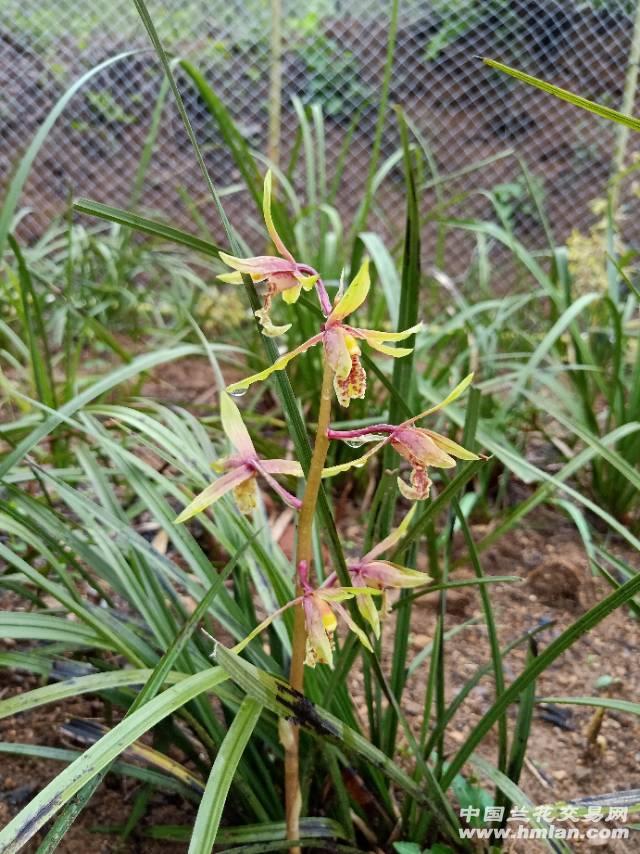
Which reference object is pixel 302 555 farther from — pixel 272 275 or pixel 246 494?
pixel 272 275

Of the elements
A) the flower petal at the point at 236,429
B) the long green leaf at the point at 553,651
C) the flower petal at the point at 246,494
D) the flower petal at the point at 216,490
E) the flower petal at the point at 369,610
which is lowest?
the long green leaf at the point at 553,651

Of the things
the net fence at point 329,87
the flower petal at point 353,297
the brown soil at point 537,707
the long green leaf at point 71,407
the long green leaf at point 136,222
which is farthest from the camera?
the net fence at point 329,87

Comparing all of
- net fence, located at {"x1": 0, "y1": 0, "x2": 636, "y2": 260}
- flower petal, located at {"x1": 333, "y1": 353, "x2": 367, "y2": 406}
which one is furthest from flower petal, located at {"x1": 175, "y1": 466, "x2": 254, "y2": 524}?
net fence, located at {"x1": 0, "y1": 0, "x2": 636, "y2": 260}

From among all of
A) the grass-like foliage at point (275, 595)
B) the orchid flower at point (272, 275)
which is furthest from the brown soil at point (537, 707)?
the orchid flower at point (272, 275)

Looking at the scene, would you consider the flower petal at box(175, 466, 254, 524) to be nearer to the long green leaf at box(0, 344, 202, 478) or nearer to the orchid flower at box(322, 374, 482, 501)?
the orchid flower at box(322, 374, 482, 501)

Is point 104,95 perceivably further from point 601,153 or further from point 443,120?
point 601,153

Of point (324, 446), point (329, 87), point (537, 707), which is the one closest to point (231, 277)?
point (324, 446)

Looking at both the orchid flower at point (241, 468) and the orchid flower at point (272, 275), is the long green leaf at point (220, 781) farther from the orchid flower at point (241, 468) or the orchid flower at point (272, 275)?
Result: the orchid flower at point (272, 275)
